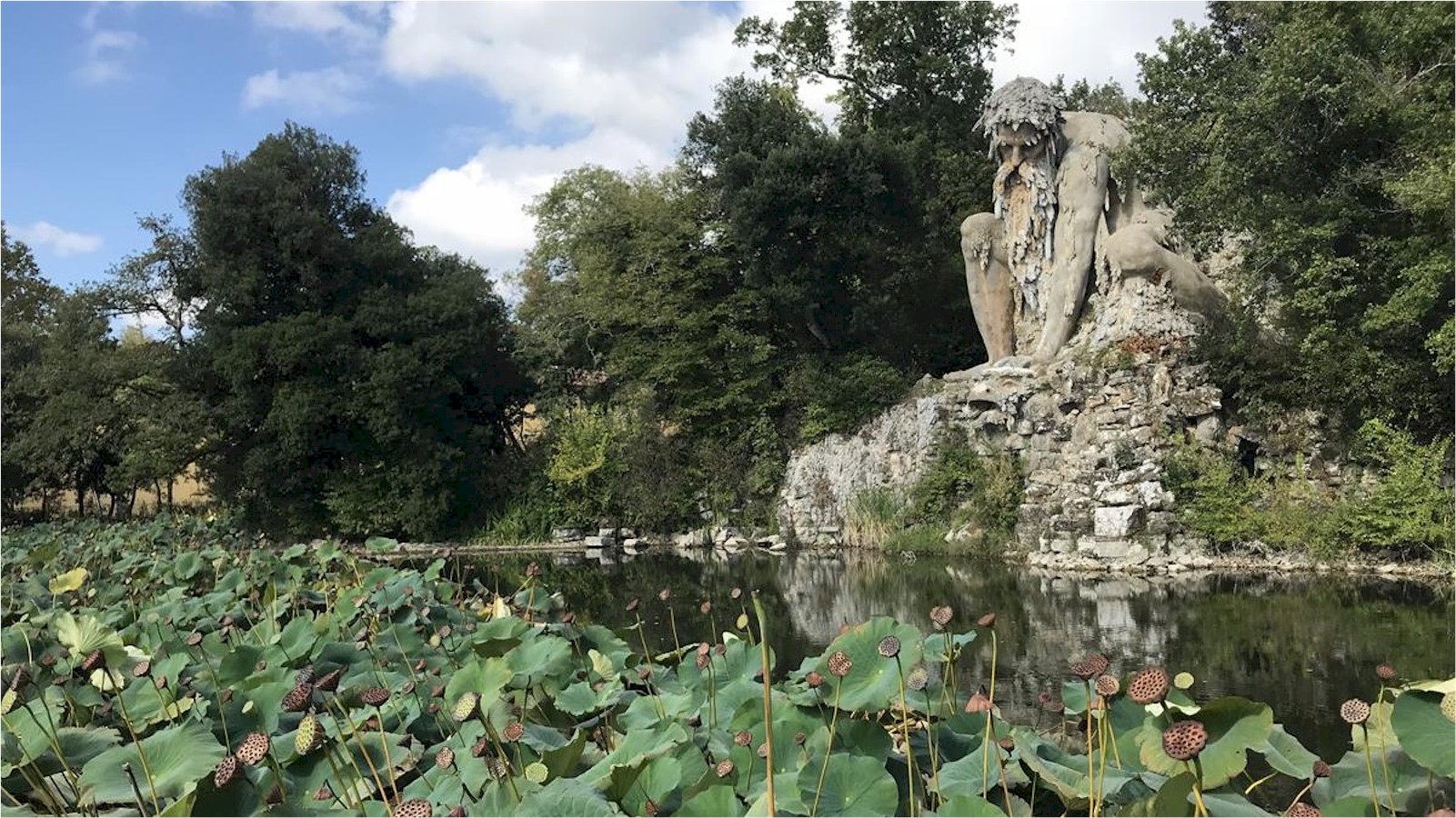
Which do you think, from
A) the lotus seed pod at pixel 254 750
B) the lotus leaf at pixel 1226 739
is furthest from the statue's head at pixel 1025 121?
the lotus seed pod at pixel 254 750

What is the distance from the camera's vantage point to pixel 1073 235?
1287 cm

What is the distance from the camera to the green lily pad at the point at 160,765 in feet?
5.74

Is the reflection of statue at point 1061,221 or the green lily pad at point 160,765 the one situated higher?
the reflection of statue at point 1061,221

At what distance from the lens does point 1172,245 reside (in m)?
12.4

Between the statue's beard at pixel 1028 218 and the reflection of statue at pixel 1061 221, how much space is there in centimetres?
1

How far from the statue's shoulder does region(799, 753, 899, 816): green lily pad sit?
12372mm

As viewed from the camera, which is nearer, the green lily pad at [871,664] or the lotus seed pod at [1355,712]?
Answer: the lotus seed pod at [1355,712]

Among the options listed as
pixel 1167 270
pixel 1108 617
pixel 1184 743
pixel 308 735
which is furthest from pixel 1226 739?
pixel 1167 270

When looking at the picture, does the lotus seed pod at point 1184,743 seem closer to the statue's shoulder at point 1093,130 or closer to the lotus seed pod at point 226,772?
the lotus seed pod at point 226,772

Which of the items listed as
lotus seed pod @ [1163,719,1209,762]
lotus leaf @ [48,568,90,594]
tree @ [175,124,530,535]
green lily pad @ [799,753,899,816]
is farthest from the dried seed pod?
tree @ [175,124,530,535]

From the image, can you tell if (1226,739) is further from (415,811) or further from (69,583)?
(69,583)

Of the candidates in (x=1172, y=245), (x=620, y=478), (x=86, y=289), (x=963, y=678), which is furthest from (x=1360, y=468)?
(x=86, y=289)

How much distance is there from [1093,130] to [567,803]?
516 inches

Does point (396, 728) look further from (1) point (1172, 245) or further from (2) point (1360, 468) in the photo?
(1) point (1172, 245)
